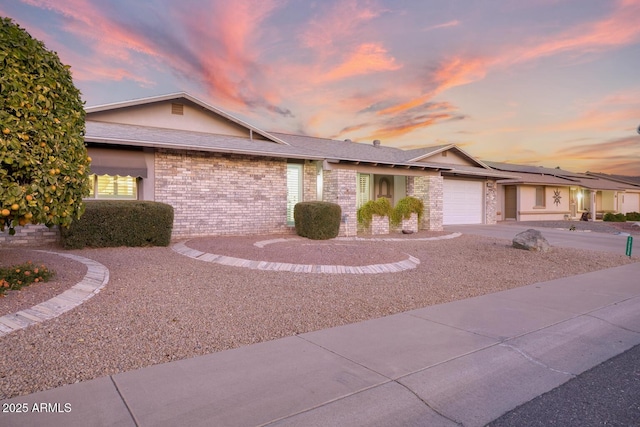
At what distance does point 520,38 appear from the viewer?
13.1 metres

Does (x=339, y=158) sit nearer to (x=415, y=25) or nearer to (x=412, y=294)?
(x=415, y=25)

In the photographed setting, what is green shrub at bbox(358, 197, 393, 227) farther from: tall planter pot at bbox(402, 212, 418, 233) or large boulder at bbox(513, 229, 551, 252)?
large boulder at bbox(513, 229, 551, 252)

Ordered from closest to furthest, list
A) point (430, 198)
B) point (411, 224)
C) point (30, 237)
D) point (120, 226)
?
point (120, 226), point (30, 237), point (411, 224), point (430, 198)

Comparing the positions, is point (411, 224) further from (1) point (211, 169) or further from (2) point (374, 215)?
(1) point (211, 169)

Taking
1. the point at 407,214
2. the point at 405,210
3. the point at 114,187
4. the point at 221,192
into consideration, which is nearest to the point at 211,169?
the point at 221,192

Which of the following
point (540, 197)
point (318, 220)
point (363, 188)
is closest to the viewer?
point (318, 220)

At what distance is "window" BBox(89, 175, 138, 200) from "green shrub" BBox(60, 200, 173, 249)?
2220 millimetres

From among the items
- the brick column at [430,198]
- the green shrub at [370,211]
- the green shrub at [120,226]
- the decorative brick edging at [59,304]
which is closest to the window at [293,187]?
the green shrub at [370,211]

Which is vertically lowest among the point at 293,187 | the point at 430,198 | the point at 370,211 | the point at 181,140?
the point at 370,211

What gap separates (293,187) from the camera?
15711 mm

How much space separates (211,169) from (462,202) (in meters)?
Result: 16.0

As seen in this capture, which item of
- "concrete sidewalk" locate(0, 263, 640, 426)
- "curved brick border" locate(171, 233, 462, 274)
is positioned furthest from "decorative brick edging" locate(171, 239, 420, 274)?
"concrete sidewalk" locate(0, 263, 640, 426)

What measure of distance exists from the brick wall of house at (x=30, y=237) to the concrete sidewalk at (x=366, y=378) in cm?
965

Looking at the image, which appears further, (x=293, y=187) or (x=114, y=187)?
(x=293, y=187)
